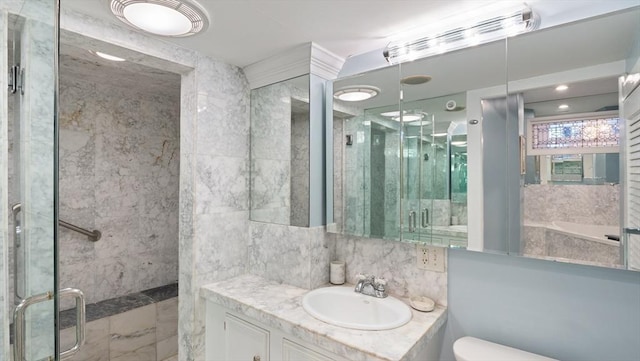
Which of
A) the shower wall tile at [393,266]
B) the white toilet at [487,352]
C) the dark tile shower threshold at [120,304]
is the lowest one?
the dark tile shower threshold at [120,304]

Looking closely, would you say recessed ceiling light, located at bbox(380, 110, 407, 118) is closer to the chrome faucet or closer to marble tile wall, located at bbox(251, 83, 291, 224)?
marble tile wall, located at bbox(251, 83, 291, 224)

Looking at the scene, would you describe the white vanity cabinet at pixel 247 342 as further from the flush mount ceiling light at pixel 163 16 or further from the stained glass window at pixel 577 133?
the flush mount ceiling light at pixel 163 16

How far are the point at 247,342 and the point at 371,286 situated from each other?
75cm

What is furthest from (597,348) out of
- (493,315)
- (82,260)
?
(82,260)

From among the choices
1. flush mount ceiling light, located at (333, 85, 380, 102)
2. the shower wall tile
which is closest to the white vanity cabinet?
the shower wall tile

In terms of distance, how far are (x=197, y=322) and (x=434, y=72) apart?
198cm

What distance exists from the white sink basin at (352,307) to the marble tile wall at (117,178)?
6.61ft

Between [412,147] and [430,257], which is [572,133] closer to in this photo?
[412,147]

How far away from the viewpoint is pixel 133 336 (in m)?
2.49

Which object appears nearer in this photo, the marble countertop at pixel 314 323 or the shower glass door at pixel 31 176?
the shower glass door at pixel 31 176

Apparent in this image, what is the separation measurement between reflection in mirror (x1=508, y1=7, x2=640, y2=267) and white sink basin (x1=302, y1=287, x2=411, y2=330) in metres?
0.64

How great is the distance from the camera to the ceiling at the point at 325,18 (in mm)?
1275

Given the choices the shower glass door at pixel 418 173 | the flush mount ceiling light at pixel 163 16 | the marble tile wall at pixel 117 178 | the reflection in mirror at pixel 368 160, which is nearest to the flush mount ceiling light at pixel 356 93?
the reflection in mirror at pixel 368 160

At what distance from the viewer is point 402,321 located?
1420mm
